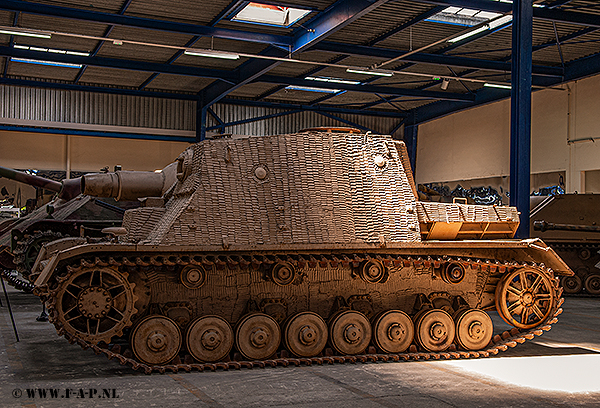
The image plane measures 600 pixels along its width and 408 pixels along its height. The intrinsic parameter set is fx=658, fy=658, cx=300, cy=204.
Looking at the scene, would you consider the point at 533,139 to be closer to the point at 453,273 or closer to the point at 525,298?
the point at 525,298

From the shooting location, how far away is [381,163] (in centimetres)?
976

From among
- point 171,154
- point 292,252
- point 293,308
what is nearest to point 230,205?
point 292,252

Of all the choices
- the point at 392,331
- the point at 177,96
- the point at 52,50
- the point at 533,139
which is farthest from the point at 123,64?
the point at 392,331

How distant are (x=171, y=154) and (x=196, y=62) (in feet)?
25.9

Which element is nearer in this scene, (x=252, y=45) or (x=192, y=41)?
(x=192, y=41)

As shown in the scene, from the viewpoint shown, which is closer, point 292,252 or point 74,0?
point 292,252

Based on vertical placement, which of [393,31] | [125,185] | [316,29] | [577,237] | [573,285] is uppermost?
[393,31]

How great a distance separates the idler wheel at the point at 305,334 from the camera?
904 cm

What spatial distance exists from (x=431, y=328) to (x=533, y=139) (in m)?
16.1

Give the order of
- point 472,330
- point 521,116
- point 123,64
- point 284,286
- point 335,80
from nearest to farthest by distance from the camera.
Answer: point 284,286 → point 472,330 → point 521,116 → point 123,64 → point 335,80

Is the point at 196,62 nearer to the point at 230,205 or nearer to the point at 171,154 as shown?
the point at 171,154

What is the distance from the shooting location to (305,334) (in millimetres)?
9055

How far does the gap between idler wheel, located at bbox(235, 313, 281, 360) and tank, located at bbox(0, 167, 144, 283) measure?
21.5 ft

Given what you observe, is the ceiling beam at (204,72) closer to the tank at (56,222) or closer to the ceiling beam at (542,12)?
the ceiling beam at (542,12)
